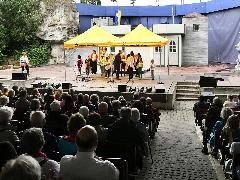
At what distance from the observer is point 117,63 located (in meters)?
24.5

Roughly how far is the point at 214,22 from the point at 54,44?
14304 mm

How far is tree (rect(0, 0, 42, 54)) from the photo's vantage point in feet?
A: 120

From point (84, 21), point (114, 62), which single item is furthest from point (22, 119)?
point (84, 21)

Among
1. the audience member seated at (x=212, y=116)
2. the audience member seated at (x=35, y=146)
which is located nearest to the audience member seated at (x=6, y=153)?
the audience member seated at (x=35, y=146)

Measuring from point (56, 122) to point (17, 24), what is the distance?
3059 centimetres

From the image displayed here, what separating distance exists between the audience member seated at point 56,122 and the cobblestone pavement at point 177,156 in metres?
1.66

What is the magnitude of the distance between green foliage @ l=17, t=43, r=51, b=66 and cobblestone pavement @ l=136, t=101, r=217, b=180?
23277 mm

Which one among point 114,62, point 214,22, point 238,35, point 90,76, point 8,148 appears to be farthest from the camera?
point 214,22

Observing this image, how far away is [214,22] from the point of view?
39.8 meters

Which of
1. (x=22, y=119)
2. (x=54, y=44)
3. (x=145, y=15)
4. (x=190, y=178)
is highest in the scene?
(x=145, y=15)

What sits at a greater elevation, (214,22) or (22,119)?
(214,22)

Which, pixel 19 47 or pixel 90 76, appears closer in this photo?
pixel 90 76

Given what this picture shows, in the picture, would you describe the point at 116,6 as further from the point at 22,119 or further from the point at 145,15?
the point at 22,119

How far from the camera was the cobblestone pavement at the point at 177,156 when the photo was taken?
840 cm
